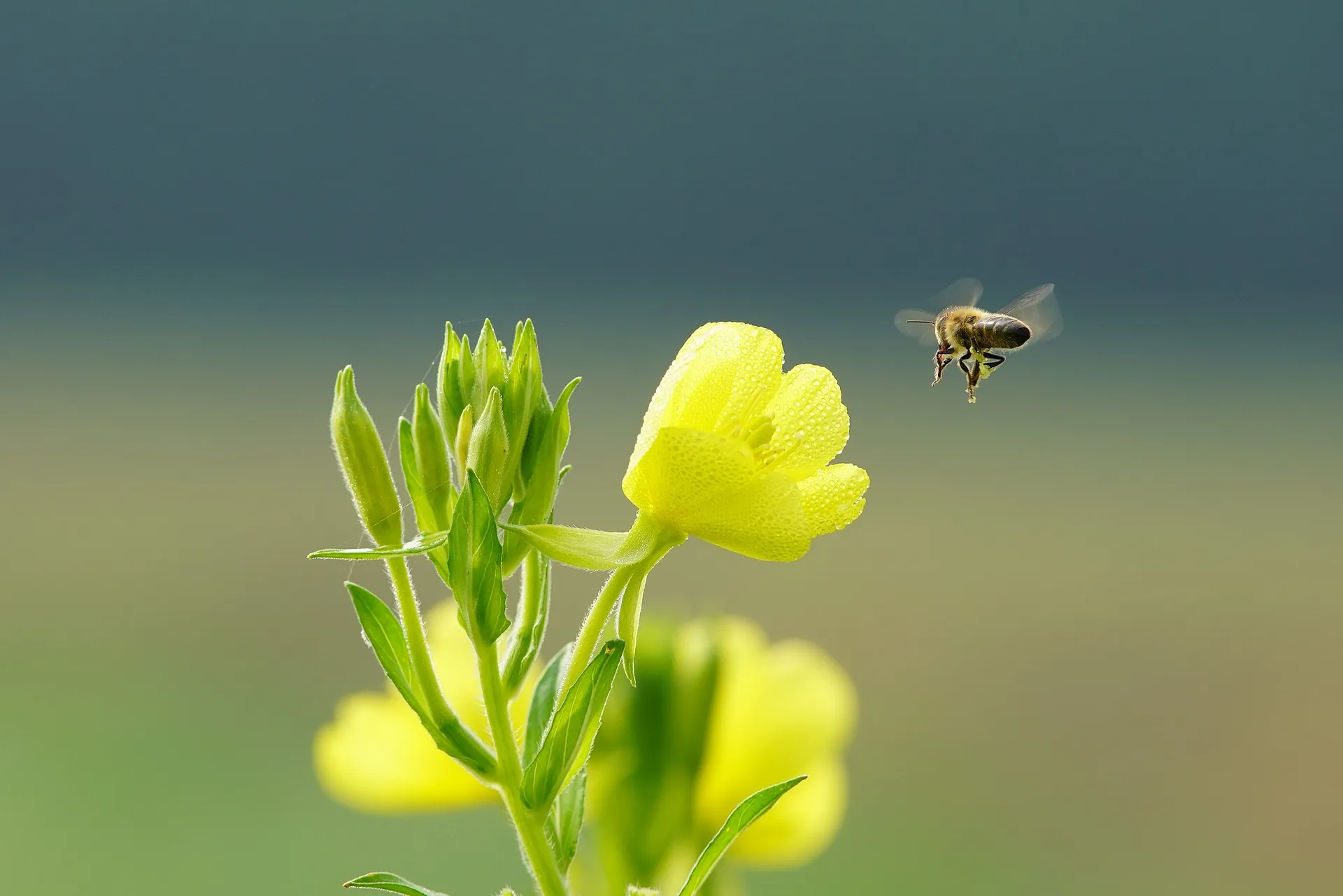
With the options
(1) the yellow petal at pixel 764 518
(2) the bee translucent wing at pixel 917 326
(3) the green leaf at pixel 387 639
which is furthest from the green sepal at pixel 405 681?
(2) the bee translucent wing at pixel 917 326

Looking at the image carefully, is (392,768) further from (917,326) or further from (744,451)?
(917,326)

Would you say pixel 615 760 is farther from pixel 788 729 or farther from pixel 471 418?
pixel 471 418

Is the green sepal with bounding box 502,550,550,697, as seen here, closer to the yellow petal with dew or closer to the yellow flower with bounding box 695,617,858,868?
the yellow petal with dew

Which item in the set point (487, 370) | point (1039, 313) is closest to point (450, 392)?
point (487, 370)

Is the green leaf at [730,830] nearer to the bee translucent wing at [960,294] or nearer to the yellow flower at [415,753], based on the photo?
the yellow flower at [415,753]

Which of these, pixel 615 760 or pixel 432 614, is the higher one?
pixel 432 614

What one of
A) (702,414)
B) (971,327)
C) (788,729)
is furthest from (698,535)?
(971,327)

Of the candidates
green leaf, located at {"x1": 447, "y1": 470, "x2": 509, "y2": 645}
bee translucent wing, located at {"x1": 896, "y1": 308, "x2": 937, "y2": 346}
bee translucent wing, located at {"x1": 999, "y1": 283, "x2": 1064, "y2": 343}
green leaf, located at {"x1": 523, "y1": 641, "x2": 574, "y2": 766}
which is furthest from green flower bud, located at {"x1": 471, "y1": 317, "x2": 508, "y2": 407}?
bee translucent wing, located at {"x1": 999, "y1": 283, "x2": 1064, "y2": 343}
